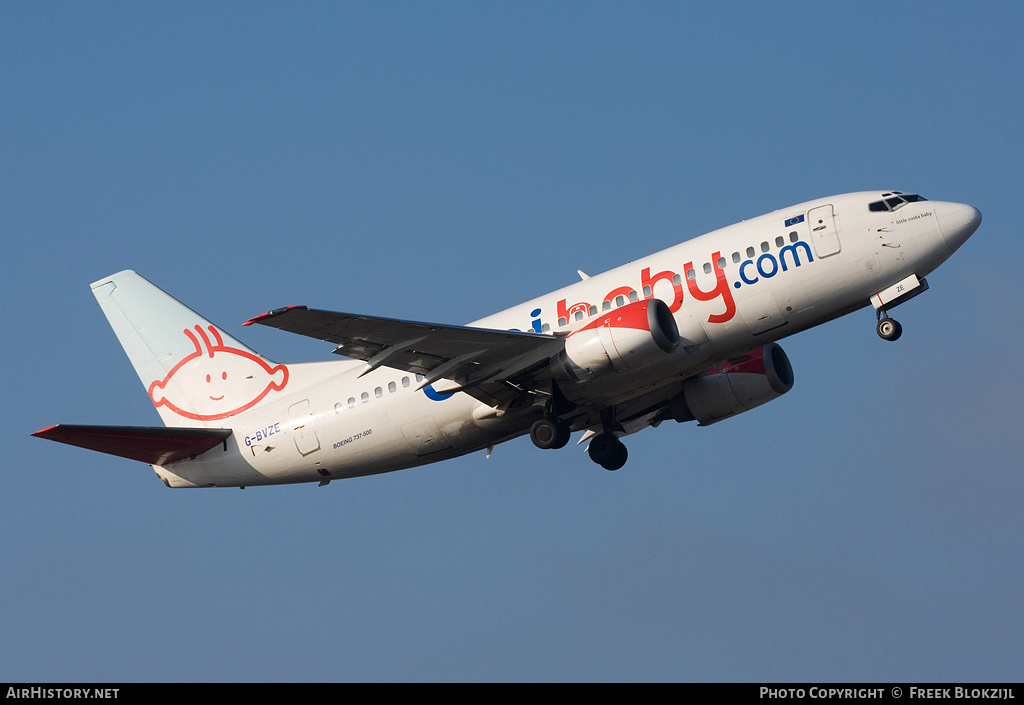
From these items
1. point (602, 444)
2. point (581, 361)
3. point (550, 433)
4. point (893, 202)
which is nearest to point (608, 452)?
point (602, 444)

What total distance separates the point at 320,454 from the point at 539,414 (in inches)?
257

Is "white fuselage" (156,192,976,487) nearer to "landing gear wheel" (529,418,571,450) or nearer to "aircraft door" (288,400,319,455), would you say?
"aircraft door" (288,400,319,455)

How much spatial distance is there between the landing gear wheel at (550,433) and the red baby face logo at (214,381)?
882 cm

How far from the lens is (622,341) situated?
32.9 m

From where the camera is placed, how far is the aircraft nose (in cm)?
3362

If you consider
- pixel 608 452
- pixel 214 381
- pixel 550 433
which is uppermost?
pixel 214 381

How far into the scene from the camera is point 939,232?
110 feet

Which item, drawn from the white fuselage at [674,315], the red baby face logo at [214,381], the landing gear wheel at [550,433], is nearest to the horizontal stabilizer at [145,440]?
the white fuselage at [674,315]

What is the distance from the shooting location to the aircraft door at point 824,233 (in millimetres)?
33625

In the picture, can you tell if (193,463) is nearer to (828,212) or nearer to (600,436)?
(600,436)

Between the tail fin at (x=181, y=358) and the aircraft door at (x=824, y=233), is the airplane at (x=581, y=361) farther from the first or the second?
the tail fin at (x=181, y=358)

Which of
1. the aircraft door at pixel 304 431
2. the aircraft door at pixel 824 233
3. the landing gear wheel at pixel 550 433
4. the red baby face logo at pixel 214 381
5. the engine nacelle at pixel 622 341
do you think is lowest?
the landing gear wheel at pixel 550 433

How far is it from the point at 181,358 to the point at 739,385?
18.1m

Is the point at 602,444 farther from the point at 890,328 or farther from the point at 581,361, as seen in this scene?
the point at 890,328
